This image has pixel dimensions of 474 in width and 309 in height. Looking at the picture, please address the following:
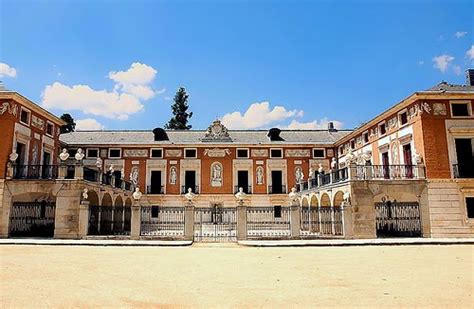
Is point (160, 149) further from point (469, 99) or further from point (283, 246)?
point (469, 99)

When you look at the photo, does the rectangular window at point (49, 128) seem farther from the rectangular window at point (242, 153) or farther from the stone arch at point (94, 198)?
the rectangular window at point (242, 153)

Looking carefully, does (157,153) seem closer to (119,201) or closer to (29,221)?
(119,201)

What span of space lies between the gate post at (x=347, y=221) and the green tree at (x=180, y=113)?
34.3m

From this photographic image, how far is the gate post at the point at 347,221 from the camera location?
55.3ft

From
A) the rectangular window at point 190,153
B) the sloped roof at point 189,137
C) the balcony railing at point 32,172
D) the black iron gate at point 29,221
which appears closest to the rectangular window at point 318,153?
the sloped roof at point 189,137

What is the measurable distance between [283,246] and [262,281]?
7442mm

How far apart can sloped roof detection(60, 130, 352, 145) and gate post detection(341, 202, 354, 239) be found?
1439cm

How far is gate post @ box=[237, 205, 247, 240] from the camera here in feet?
54.0

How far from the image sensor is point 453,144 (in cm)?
1856

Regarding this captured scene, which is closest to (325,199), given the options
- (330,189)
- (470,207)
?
(330,189)

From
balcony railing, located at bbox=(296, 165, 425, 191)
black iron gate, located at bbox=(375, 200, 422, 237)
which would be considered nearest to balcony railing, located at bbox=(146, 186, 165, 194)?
balcony railing, located at bbox=(296, 165, 425, 191)

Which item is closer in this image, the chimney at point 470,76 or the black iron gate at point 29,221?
the black iron gate at point 29,221

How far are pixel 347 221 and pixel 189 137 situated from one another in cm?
1914

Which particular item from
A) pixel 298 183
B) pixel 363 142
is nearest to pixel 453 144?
pixel 363 142
